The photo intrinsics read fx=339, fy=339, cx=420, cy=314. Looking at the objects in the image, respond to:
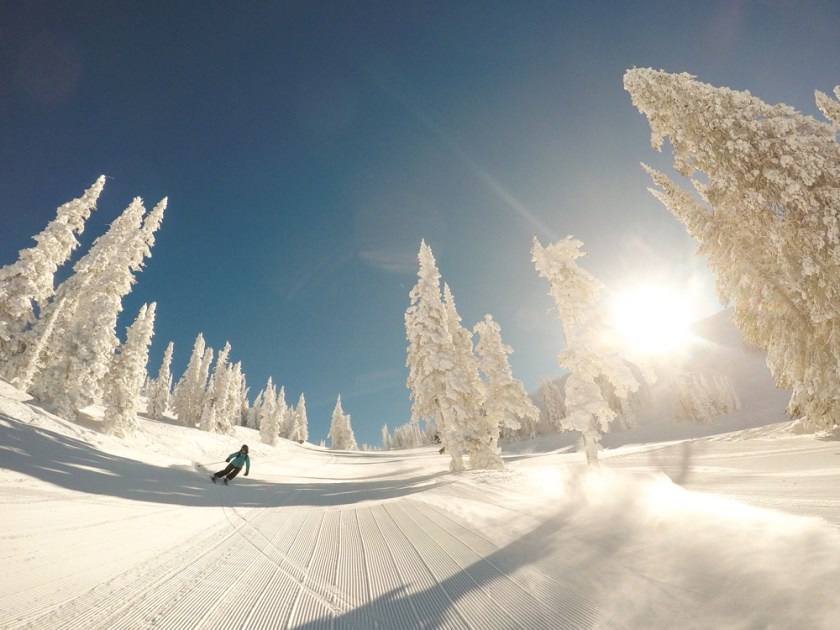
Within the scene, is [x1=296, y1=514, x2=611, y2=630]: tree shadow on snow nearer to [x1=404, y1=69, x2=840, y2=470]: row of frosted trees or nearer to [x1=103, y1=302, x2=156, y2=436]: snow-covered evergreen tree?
[x1=404, y1=69, x2=840, y2=470]: row of frosted trees

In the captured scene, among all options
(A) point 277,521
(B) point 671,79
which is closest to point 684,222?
(B) point 671,79

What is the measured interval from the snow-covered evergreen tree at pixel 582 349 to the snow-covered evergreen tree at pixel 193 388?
195 ft

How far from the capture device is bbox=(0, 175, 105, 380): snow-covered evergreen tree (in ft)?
71.9

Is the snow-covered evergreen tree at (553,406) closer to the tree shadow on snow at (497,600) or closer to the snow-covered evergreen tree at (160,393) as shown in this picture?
the snow-covered evergreen tree at (160,393)

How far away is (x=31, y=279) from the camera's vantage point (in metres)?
22.3

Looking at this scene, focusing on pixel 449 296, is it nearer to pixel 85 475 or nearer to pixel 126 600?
pixel 85 475

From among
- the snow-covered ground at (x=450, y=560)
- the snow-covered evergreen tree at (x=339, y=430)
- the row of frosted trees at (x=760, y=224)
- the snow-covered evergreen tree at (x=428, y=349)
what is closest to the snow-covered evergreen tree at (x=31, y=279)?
the snow-covered ground at (x=450, y=560)

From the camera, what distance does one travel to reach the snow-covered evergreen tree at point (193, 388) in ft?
184

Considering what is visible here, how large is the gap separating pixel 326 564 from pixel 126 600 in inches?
83.3

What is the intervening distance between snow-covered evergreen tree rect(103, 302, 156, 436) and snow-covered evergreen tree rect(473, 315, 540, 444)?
81.9 ft

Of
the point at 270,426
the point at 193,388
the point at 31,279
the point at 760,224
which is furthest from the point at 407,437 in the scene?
the point at 760,224

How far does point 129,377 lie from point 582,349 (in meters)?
32.3

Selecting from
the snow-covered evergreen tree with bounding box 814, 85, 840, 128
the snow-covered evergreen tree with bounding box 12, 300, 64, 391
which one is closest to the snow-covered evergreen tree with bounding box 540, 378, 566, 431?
the snow-covered evergreen tree with bounding box 814, 85, 840, 128

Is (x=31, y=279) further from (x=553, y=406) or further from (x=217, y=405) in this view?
(x=553, y=406)
